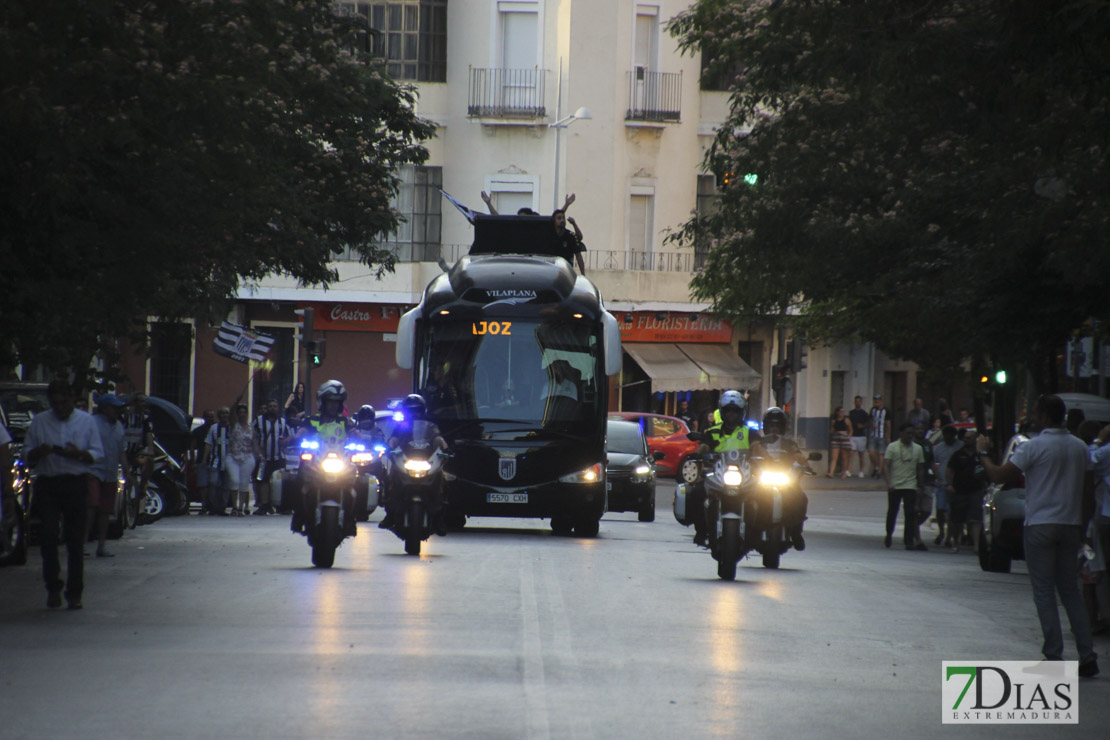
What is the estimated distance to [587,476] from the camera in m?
23.0

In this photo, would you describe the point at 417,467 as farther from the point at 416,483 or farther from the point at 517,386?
the point at 517,386

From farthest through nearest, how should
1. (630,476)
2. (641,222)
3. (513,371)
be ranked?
(641,222) < (630,476) < (513,371)

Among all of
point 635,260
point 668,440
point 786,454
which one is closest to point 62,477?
point 786,454

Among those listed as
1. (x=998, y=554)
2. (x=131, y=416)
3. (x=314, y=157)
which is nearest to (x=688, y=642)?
(x=998, y=554)

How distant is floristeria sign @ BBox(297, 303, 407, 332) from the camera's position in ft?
151

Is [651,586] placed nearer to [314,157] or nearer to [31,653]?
[31,653]

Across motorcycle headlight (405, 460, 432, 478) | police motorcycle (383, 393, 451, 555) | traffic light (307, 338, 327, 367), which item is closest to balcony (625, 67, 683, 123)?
traffic light (307, 338, 327, 367)

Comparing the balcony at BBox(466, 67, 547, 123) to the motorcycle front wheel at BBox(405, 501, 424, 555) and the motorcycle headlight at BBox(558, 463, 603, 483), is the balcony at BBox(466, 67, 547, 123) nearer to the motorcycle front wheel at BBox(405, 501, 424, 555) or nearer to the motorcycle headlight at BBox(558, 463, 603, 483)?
the motorcycle headlight at BBox(558, 463, 603, 483)

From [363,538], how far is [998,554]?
7737 millimetres

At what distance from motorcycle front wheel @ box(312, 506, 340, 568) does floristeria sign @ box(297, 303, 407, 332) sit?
29.0 m

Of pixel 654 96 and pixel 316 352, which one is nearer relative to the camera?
pixel 316 352

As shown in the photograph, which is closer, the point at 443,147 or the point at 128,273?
the point at 128,273

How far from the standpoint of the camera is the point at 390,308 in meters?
46.1

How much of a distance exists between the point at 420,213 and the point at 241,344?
1269cm
